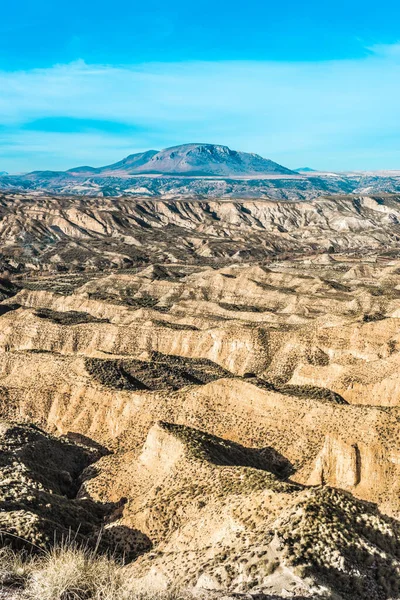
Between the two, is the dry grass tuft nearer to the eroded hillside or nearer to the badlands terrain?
the badlands terrain

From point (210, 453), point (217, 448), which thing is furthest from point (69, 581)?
point (217, 448)

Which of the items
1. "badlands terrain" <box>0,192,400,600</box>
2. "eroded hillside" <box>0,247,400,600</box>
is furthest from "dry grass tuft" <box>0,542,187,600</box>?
"eroded hillside" <box>0,247,400,600</box>

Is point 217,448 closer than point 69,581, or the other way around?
point 69,581

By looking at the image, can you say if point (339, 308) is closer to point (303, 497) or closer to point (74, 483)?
point (74, 483)

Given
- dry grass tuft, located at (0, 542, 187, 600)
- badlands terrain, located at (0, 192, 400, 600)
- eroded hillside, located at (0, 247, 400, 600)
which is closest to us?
dry grass tuft, located at (0, 542, 187, 600)

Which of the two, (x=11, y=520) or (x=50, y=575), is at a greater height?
(x=50, y=575)

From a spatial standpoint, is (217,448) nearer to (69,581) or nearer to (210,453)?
(210,453)

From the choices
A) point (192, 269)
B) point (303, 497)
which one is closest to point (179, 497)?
point (303, 497)

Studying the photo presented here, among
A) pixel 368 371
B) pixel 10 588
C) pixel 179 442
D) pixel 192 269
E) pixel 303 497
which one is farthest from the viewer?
pixel 192 269
